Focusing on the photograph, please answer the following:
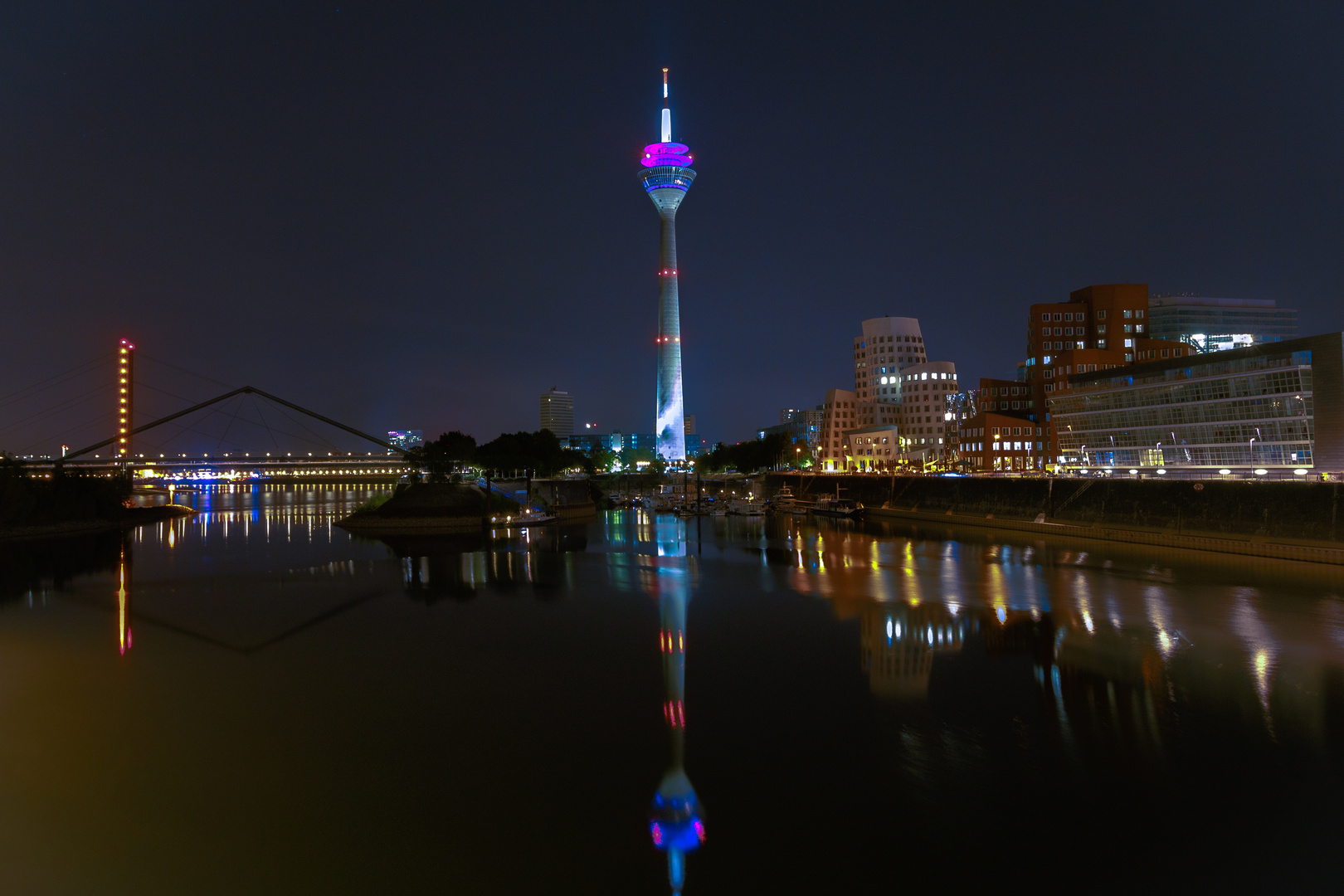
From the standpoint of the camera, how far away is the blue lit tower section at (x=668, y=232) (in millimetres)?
117625

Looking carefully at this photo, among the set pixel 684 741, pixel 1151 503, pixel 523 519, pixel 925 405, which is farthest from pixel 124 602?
pixel 925 405

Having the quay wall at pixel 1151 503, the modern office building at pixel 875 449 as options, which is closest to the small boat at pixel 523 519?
the quay wall at pixel 1151 503

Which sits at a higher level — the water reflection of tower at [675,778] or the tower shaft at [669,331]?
the tower shaft at [669,331]

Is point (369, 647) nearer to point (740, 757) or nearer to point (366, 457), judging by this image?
point (740, 757)

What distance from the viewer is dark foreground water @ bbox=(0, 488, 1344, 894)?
8.49 m

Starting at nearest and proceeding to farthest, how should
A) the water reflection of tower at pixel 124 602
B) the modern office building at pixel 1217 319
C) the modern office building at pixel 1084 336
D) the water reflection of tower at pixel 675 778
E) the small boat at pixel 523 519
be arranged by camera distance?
the water reflection of tower at pixel 675 778, the water reflection of tower at pixel 124 602, the small boat at pixel 523 519, the modern office building at pixel 1084 336, the modern office building at pixel 1217 319

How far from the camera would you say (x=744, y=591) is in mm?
25188

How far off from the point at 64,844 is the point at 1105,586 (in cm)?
2574

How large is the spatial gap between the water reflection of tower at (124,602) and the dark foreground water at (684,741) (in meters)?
0.20

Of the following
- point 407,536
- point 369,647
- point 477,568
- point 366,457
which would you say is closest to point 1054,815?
point 369,647

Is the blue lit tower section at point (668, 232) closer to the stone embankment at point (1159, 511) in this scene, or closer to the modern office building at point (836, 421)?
the modern office building at point (836, 421)

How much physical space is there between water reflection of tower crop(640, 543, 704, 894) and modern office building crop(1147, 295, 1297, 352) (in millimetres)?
88087

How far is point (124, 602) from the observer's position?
947 inches

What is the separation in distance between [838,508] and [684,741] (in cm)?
4925
